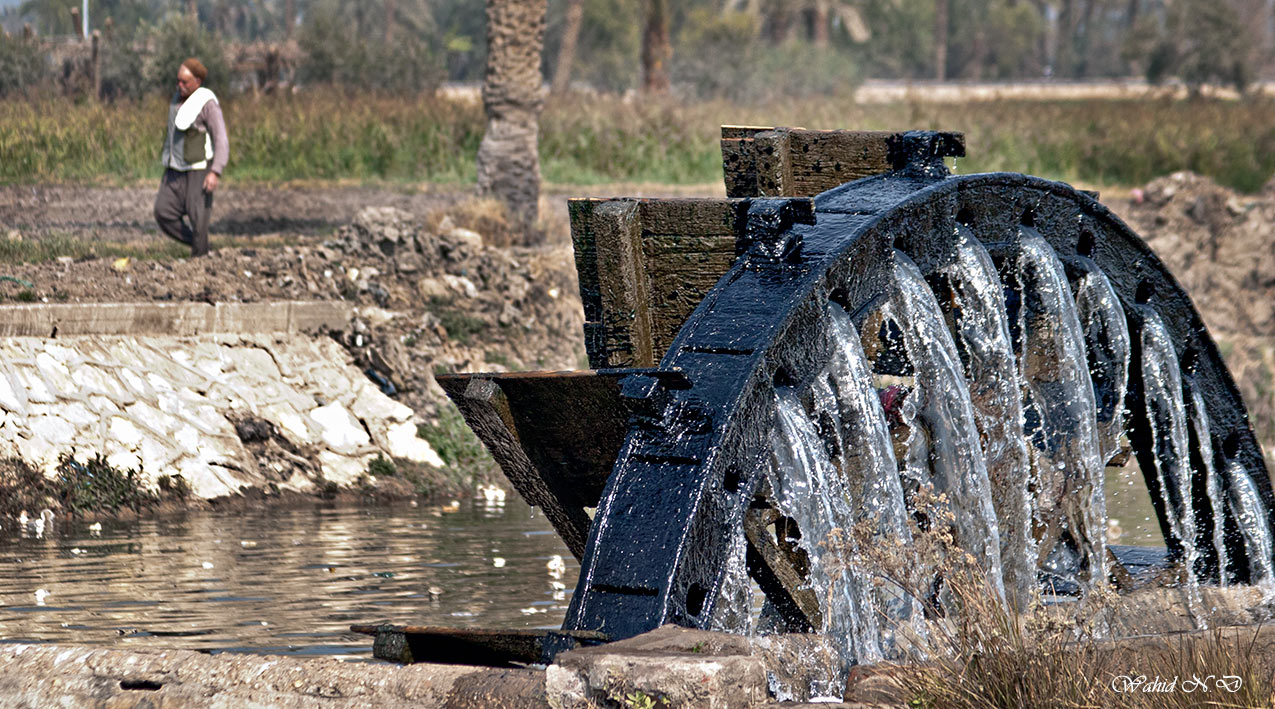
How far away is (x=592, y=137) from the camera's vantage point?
90.0 ft

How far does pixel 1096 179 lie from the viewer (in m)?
28.8

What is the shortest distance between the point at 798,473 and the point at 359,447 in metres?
8.48

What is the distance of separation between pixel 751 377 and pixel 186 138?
1103 cm

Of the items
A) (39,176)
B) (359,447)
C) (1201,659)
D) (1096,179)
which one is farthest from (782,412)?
(1096,179)

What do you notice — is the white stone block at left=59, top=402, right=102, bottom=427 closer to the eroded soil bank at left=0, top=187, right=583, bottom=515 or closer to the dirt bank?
the eroded soil bank at left=0, top=187, right=583, bottom=515

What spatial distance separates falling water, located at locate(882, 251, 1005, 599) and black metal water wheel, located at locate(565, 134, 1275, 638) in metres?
0.14

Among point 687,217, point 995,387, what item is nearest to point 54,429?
point 687,217

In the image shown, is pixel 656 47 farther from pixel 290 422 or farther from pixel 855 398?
pixel 855 398

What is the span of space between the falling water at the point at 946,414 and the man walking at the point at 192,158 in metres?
10.1

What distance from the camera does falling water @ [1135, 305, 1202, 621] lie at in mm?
8039

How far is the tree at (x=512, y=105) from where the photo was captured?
19.0 meters

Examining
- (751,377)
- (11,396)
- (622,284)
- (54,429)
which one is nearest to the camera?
(751,377)

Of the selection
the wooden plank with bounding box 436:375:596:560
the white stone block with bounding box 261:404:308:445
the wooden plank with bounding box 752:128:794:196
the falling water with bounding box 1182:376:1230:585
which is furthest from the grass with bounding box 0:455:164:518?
the falling water with bounding box 1182:376:1230:585

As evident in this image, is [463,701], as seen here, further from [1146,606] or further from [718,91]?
[718,91]
